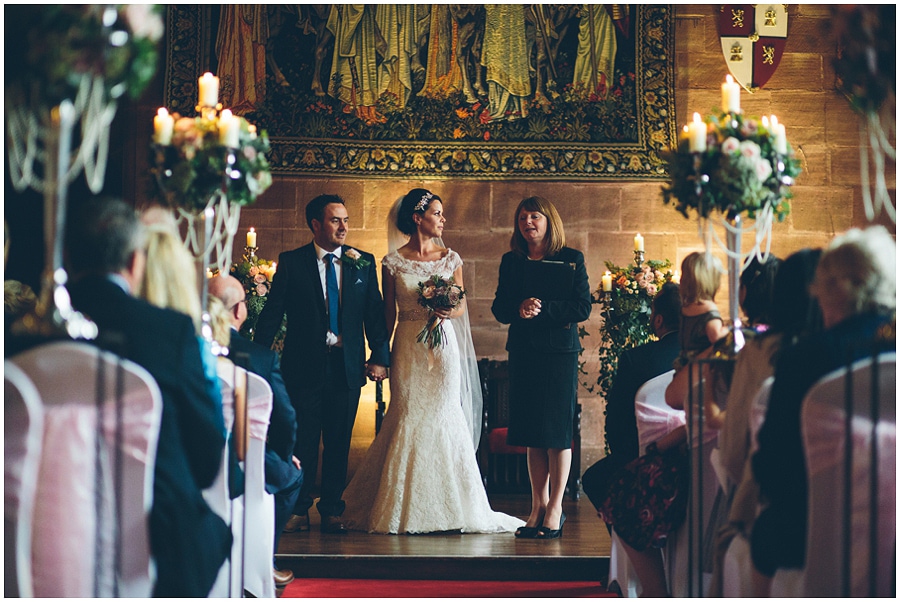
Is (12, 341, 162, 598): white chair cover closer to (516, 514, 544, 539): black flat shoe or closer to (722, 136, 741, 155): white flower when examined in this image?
(722, 136, 741, 155): white flower

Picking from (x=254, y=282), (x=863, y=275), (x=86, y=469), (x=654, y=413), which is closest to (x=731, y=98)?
(x=654, y=413)

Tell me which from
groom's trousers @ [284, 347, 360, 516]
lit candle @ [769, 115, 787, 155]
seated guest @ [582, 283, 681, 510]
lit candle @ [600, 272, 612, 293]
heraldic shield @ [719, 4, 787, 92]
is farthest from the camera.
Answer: heraldic shield @ [719, 4, 787, 92]

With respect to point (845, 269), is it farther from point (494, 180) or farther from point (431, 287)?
point (494, 180)

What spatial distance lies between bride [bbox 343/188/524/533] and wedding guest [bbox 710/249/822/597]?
2920 mm

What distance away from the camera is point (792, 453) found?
2.62 meters

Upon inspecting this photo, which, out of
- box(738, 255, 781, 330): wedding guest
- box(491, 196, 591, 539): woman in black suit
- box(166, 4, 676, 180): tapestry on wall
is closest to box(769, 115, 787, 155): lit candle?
box(738, 255, 781, 330): wedding guest

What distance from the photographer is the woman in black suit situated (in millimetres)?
5562

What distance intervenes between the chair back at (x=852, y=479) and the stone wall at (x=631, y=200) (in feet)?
19.3

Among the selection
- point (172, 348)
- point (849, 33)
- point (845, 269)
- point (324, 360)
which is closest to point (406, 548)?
point (324, 360)

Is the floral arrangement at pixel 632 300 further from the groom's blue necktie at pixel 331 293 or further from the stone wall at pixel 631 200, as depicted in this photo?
the groom's blue necktie at pixel 331 293

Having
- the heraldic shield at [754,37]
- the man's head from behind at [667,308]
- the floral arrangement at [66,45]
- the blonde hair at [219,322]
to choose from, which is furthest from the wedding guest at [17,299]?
the heraldic shield at [754,37]

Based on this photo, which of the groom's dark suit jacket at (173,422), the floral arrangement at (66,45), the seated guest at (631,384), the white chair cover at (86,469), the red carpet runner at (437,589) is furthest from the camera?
the red carpet runner at (437,589)

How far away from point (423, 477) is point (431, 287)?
1100 mm

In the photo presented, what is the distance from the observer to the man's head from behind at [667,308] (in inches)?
180
